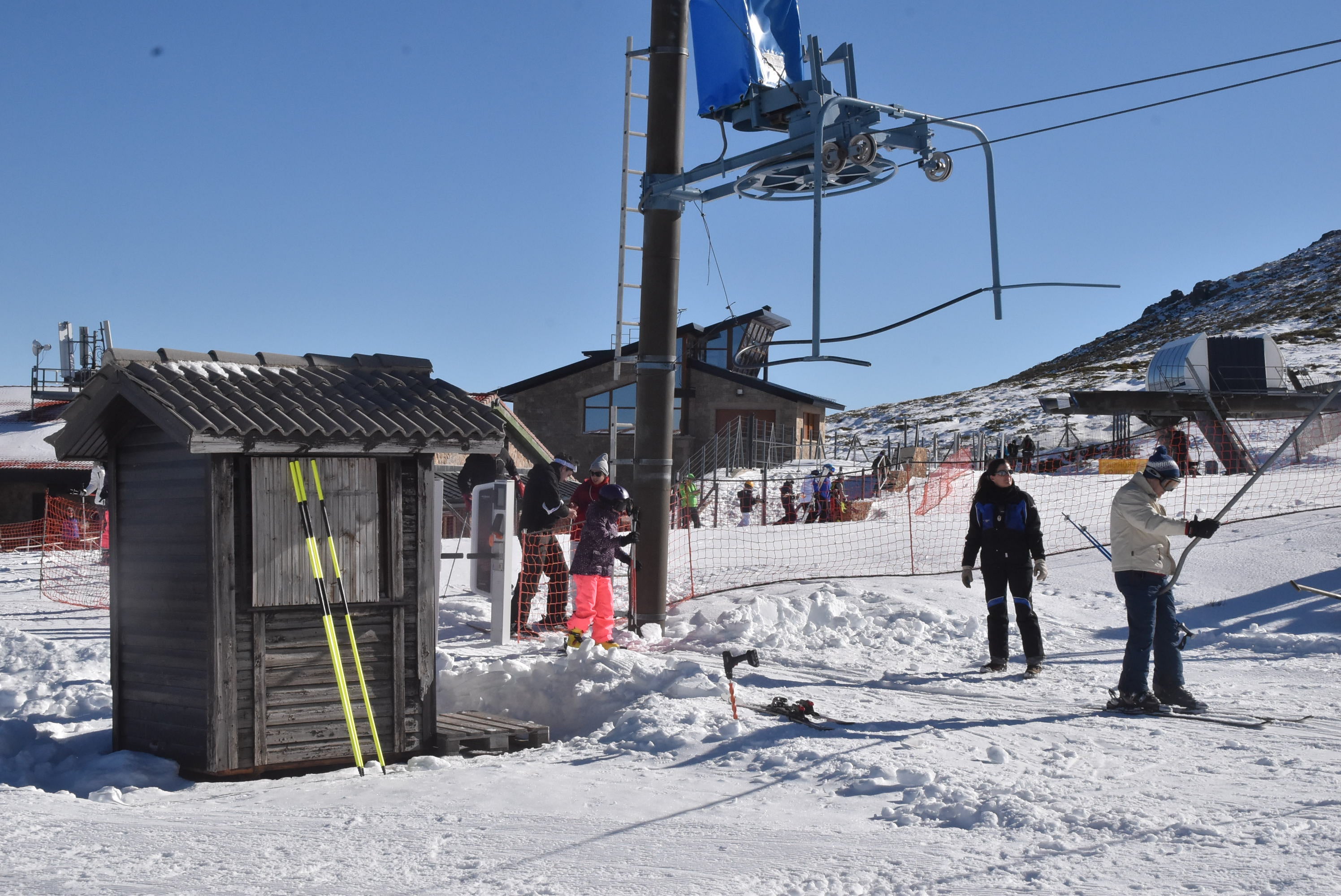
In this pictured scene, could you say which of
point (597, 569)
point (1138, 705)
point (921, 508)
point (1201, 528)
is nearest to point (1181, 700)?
point (1138, 705)

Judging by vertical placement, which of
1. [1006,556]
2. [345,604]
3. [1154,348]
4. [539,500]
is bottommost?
[345,604]

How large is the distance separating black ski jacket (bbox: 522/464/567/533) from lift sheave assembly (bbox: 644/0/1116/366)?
2.71 m

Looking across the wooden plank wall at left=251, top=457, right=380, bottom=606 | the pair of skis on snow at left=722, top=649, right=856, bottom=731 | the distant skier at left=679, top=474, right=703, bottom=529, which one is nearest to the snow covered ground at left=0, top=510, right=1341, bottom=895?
the pair of skis on snow at left=722, top=649, right=856, bottom=731

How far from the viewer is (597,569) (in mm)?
9219

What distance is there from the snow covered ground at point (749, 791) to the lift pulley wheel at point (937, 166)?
3869mm

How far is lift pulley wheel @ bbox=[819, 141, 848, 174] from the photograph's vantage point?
8586 millimetres

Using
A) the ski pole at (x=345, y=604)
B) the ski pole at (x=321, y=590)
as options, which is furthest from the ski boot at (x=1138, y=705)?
the ski pole at (x=321, y=590)

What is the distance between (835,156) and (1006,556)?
3363 mm

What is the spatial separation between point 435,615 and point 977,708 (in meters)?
3.48

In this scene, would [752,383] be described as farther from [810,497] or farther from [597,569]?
[597,569]

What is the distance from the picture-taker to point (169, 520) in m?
→ 6.61

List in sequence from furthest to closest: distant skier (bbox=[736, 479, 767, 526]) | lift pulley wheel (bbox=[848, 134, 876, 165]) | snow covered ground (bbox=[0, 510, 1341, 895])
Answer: distant skier (bbox=[736, 479, 767, 526]) < lift pulley wheel (bbox=[848, 134, 876, 165]) < snow covered ground (bbox=[0, 510, 1341, 895])

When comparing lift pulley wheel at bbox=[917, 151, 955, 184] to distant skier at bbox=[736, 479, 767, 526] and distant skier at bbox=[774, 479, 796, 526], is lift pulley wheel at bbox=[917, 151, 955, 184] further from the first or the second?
distant skier at bbox=[736, 479, 767, 526]

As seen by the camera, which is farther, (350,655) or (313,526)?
(350,655)
